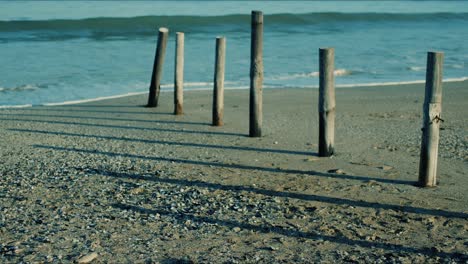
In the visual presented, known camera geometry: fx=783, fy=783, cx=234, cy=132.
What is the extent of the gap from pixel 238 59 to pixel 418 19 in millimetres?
20079

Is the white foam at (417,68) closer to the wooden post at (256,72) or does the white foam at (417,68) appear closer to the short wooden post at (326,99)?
the wooden post at (256,72)

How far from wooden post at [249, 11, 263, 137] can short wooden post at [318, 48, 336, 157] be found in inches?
52.1

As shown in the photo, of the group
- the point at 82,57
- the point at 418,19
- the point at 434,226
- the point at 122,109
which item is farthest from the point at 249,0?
the point at 434,226

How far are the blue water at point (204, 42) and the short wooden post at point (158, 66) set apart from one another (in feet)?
8.43

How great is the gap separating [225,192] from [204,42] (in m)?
19.8

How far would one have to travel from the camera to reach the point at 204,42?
88.7ft

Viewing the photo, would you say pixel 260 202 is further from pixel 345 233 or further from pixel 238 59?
pixel 238 59

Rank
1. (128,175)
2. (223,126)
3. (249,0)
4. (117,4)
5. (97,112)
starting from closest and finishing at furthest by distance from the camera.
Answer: (128,175) → (223,126) → (97,112) → (117,4) → (249,0)

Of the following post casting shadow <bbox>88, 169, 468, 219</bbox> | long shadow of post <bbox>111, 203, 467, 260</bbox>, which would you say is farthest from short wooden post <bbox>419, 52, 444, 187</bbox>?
long shadow of post <bbox>111, 203, 467, 260</bbox>

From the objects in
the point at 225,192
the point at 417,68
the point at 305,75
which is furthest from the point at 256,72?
the point at 417,68

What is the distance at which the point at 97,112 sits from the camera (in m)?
13.1

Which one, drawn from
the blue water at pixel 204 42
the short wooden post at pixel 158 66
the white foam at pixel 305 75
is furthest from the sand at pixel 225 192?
the white foam at pixel 305 75

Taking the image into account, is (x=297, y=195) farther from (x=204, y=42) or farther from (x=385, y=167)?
(x=204, y=42)

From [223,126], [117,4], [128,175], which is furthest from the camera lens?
[117,4]
